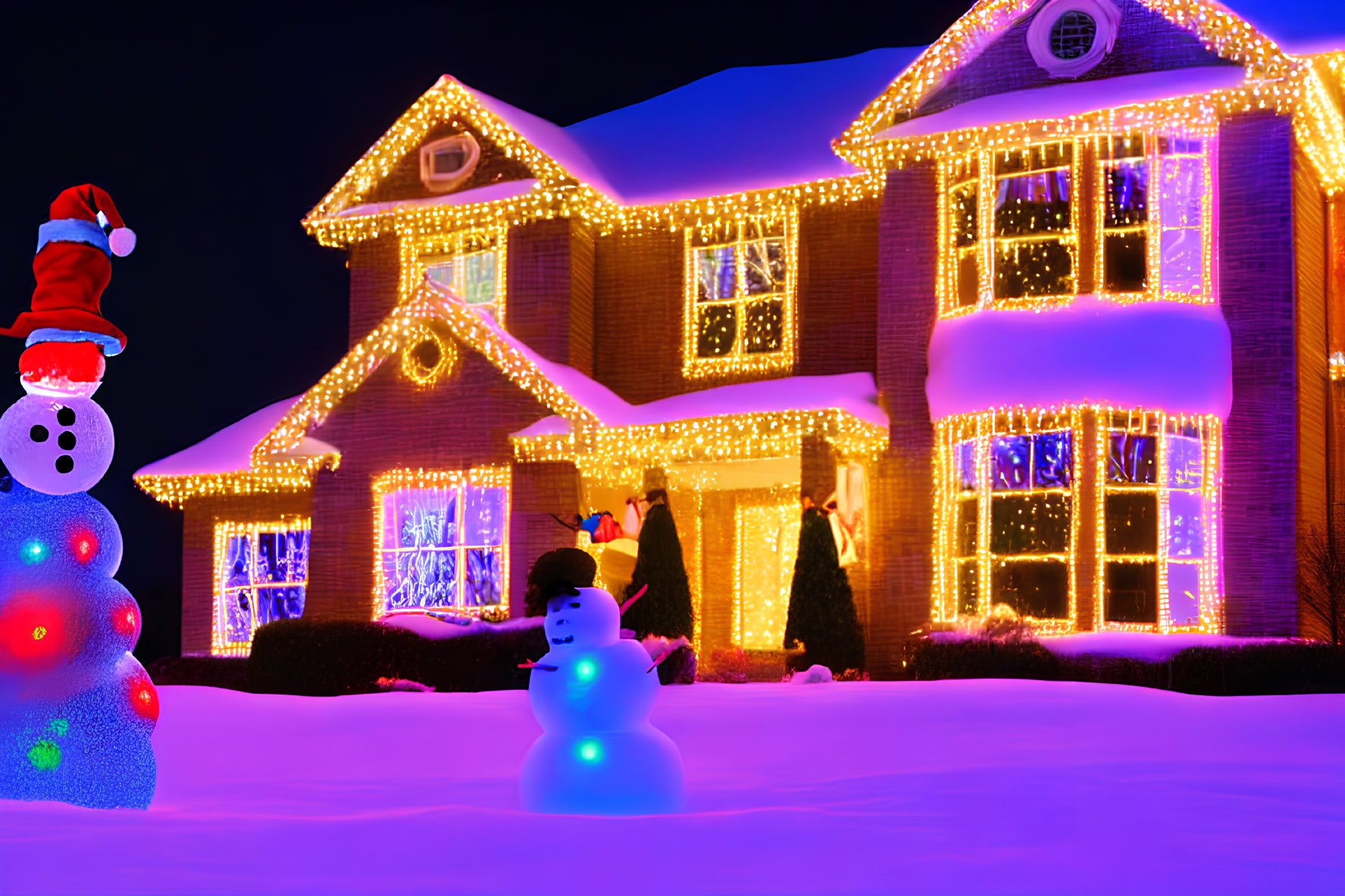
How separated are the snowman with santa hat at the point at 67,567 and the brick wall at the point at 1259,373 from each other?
39.3ft

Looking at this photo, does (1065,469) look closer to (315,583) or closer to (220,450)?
(315,583)

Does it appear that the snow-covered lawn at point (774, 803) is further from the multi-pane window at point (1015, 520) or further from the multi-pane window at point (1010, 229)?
the multi-pane window at point (1010, 229)

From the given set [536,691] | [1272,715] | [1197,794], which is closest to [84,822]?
[536,691]

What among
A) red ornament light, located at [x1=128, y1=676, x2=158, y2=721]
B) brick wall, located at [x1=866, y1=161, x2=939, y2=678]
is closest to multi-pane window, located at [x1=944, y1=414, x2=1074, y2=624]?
brick wall, located at [x1=866, y1=161, x2=939, y2=678]

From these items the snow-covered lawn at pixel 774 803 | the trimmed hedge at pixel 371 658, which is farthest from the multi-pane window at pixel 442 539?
the snow-covered lawn at pixel 774 803

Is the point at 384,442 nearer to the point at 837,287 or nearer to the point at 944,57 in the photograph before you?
the point at 837,287

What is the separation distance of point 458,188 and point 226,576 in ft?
22.4

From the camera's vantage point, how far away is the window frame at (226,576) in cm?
2106

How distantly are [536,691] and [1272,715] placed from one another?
5.69 meters

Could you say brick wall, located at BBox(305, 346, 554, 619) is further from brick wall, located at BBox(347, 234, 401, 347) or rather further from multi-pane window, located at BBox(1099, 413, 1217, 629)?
multi-pane window, located at BBox(1099, 413, 1217, 629)

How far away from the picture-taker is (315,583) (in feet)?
62.6

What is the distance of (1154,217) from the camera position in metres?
16.2

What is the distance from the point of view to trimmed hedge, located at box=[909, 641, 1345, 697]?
1309cm

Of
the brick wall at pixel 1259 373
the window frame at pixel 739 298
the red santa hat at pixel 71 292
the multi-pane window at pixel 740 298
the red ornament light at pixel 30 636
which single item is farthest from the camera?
the multi-pane window at pixel 740 298
